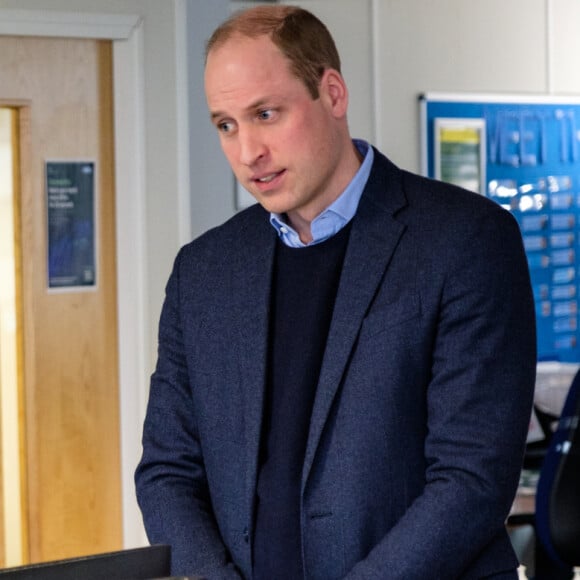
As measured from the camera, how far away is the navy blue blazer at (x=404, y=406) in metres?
1.45

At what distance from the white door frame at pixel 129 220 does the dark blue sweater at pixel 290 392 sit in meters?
2.24

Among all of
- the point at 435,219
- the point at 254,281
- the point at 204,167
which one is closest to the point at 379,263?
the point at 435,219

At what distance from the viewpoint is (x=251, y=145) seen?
1473 millimetres

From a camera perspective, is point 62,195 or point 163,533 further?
point 62,195

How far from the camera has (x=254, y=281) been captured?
1646 millimetres

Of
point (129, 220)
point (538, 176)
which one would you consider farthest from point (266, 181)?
point (538, 176)

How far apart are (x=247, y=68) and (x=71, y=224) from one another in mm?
2411

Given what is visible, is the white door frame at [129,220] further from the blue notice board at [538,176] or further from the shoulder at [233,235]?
the shoulder at [233,235]

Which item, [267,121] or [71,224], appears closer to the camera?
[267,121]

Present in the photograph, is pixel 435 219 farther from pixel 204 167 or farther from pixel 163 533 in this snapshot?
pixel 204 167

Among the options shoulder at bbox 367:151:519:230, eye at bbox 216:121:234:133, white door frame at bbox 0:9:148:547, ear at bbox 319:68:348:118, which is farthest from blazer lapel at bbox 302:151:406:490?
white door frame at bbox 0:9:148:547

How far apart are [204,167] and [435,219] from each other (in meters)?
2.36

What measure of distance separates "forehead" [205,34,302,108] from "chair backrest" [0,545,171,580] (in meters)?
0.63

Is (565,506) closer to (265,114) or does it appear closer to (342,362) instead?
(342,362)
